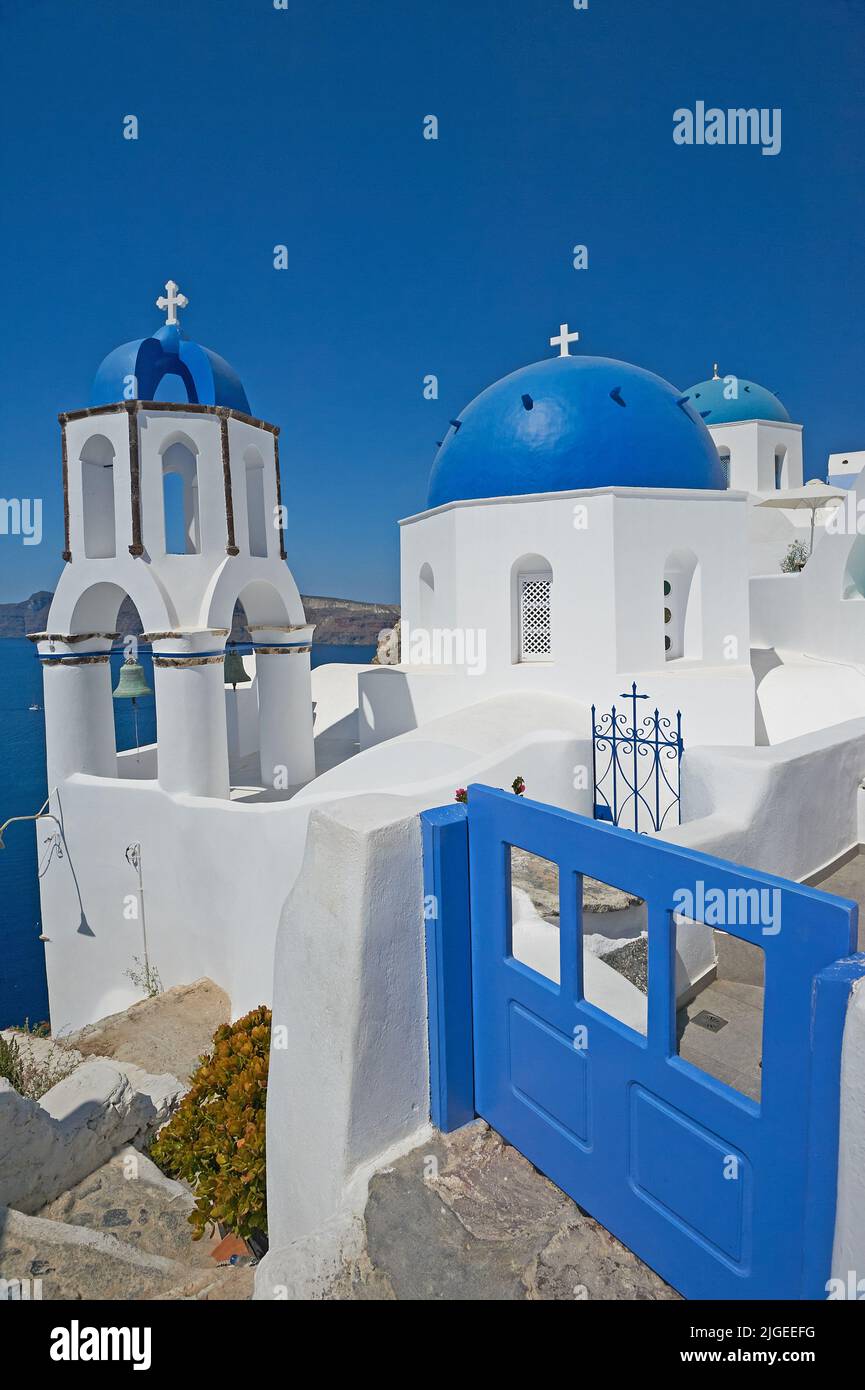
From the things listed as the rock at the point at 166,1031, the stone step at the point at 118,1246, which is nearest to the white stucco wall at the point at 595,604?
the rock at the point at 166,1031

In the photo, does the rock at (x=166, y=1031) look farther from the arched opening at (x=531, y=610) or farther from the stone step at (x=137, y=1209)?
the arched opening at (x=531, y=610)

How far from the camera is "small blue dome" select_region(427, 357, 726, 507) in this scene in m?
11.6

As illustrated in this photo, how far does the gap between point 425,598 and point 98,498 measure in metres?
5.31

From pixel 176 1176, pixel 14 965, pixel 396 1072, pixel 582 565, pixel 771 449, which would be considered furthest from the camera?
pixel 771 449

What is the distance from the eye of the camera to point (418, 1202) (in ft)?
9.80

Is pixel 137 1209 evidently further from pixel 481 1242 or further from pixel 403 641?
pixel 403 641

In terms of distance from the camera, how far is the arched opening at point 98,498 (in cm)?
1039

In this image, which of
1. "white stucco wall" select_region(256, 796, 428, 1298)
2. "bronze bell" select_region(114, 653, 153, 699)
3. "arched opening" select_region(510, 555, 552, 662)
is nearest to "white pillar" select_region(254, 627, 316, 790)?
"bronze bell" select_region(114, 653, 153, 699)

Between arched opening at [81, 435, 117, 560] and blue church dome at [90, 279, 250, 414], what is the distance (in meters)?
0.57

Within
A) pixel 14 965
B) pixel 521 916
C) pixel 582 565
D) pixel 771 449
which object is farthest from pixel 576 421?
pixel 14 965

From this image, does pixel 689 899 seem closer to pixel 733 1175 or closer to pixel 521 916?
pixel 733 1175

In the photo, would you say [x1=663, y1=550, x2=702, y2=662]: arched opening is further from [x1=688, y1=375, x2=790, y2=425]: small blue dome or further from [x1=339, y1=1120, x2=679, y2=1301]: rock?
[x1=688, y1=375, x2=790, y2=425]: small blue dome

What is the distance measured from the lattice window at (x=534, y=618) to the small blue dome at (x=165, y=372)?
A: 459 cm

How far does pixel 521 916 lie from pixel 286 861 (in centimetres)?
373
